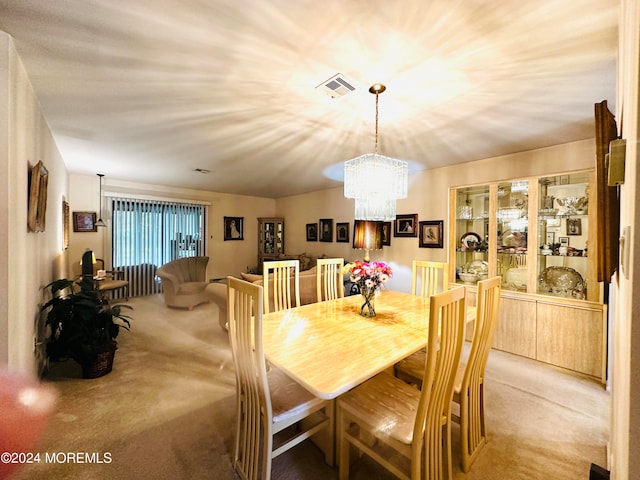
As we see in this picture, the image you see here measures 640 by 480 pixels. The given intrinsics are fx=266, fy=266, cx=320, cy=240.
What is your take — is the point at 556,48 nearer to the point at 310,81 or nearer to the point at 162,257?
the point at 310,81

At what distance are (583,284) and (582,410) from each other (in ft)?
4.01

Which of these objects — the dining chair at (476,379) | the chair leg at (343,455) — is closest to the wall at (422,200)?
Answer: the dining chair at (476,379)

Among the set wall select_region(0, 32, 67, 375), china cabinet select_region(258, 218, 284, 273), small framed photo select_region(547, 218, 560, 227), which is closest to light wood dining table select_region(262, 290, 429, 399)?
wall select_region(0, 32, 67, 375)

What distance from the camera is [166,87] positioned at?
187 cm

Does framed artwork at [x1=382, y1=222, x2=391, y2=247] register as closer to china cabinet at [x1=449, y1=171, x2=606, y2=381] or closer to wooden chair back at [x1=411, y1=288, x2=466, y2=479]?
china cabinet at [x1=449, y1=171, x2=606, y2=381]

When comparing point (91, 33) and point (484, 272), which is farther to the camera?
point (484, 272)

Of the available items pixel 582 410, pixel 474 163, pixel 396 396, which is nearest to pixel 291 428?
pixel 396 396

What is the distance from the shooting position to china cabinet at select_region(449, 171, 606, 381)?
2.61m

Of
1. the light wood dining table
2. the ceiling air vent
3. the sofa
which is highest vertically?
the ceiling air vent

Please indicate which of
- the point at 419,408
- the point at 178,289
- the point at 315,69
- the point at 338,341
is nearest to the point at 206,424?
the point at 338,341

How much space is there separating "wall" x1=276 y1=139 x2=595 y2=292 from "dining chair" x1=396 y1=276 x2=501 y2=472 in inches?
84.6

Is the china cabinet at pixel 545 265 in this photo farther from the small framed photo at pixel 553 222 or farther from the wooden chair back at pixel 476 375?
the wooden chair back at pixel 476 375

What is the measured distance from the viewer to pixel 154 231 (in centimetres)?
567

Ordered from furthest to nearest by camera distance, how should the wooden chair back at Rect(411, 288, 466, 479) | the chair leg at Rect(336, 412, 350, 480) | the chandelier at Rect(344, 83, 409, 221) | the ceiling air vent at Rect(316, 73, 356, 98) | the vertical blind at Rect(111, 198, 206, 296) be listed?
1. the vertical blind at Rect(111, 198, 206, 296)
2. the chandelier at Rect(344, 83, 409, 221)
3. the ceiling air vent at Rect(316, 73, 356, 98)
4. the chair leg at Rect(336, 412, 350, 480)
5. the wooden chair back at Rect(411, 288, 466, 479)
